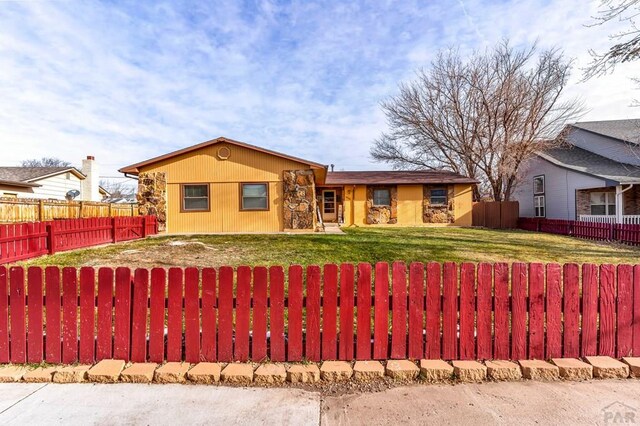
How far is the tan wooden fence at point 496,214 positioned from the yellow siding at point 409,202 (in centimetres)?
381

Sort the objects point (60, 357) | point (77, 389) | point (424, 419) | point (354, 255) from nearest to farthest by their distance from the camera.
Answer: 1. point (424, 419)
2. point (77, 389)
3. point (60, 357)
4. point (354, 255)

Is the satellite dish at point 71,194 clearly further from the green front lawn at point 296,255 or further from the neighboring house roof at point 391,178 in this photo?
the green front lawn at point 296,255

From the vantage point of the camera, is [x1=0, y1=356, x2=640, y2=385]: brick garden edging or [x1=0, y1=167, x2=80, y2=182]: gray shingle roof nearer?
[x1=0, y1=356, x2=640, y2=385]: brick garden edging

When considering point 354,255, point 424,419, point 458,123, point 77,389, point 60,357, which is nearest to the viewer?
point 424,419

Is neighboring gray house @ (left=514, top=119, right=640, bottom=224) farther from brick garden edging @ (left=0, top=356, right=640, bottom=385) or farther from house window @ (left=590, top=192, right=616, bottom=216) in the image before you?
brick garden edging @ (left=0, top=356, right=640, bottom=385)

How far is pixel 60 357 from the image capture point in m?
2.83

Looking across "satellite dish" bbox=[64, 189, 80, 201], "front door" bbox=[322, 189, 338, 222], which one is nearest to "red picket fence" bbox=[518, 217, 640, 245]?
"front door" bbox=[322, 189, 338, 222]

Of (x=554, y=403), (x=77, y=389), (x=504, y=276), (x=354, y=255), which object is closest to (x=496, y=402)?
(x=554, y=403)

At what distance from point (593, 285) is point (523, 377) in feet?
3.22

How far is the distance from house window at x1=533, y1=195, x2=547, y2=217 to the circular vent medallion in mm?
19249

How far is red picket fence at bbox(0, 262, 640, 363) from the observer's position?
282 cm

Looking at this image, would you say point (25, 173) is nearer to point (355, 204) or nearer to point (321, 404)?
point (355, 204)

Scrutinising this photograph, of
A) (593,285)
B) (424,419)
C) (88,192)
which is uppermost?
(88,192)

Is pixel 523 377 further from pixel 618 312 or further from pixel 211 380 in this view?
pixel 211 380
